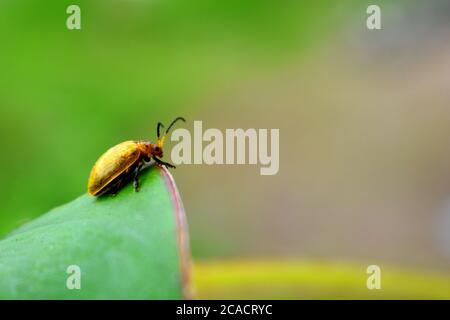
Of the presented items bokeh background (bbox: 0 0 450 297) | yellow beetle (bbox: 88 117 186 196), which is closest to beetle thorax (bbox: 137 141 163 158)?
yellow beetle (bbox: 88 117 186 196)

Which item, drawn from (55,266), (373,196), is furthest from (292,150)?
(55,266)

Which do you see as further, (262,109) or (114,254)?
(262,109)

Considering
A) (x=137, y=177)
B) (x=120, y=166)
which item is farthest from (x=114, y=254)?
(x=120, y=166)

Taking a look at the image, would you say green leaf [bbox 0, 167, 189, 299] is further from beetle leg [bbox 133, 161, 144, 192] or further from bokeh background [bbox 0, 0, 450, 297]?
bokeh background [bbox 0, 0, 450, 297]

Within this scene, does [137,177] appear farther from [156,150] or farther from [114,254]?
[114,254]

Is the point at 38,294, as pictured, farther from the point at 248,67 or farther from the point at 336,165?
the point at 248,67

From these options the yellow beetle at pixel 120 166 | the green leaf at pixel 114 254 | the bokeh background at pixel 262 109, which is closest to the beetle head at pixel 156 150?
the yellow beetle at pixel 120 166
